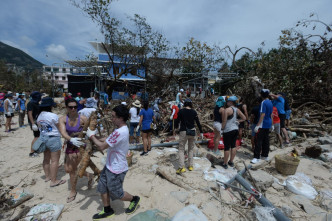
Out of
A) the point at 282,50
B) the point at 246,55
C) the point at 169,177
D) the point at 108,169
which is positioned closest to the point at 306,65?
the point at 282,50

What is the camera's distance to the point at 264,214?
8.50 ft

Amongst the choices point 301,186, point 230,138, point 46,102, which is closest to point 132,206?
point 46,102

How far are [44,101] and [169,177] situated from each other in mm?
2936

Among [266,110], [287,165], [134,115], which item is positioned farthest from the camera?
[134,115]

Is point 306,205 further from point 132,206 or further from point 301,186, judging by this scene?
point 132,206

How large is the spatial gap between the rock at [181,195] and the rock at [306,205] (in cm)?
199

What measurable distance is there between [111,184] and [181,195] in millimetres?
1392

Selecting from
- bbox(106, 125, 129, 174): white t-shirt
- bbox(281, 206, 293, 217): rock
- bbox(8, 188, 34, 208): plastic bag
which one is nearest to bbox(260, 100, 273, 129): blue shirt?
bbox(281, 206, 293, 217): rock

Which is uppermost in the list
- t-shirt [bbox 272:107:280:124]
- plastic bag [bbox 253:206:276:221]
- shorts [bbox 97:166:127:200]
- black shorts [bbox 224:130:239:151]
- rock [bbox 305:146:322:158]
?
t-shirt [bbox 272:107:280:124]

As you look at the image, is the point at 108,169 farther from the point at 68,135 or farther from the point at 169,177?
the point at 169,177

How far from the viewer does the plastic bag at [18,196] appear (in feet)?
9.39

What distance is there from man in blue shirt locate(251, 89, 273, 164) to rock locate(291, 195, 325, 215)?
1.36m

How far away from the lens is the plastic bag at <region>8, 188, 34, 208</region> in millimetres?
2862

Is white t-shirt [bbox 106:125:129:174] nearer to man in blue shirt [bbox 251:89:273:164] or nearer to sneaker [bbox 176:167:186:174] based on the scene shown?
sneaker [bbox 176:167:186:174]
